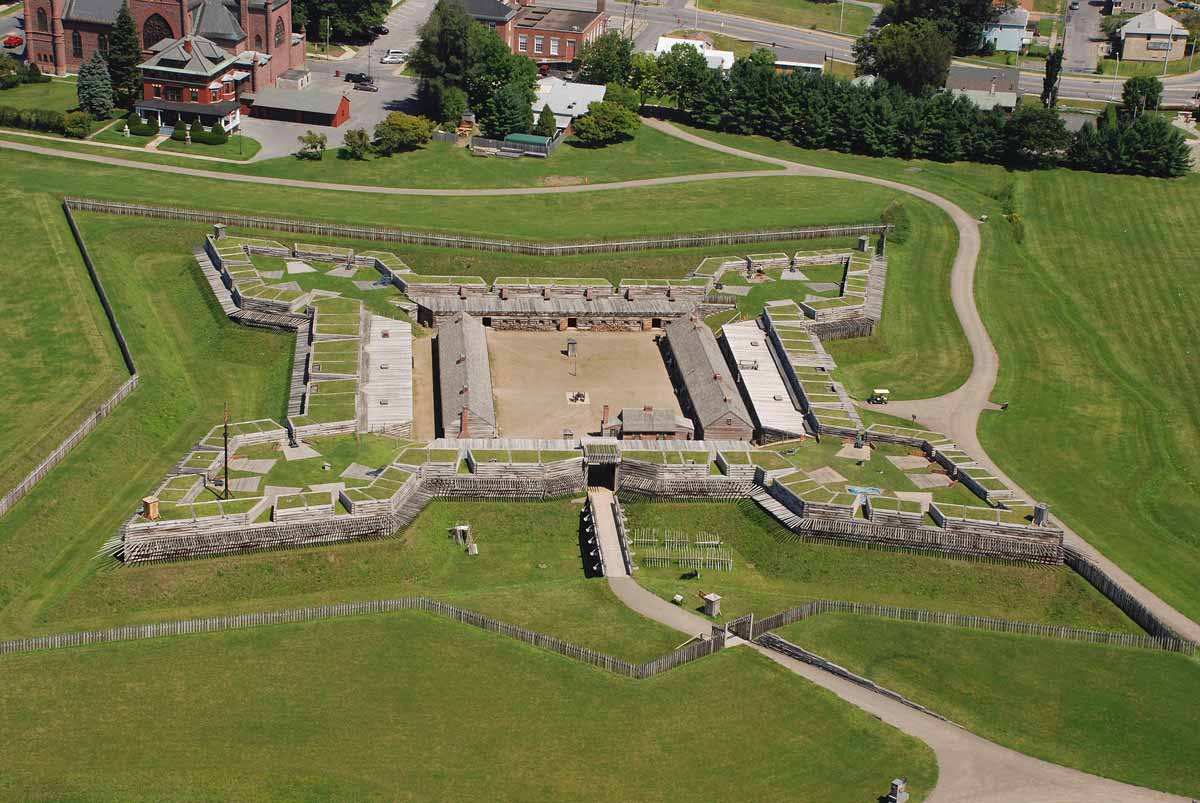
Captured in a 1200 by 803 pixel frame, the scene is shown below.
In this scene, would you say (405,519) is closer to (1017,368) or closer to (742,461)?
(742,461)

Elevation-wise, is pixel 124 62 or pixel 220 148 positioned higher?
pixel 124 62

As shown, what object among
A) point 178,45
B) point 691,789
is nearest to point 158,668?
point 691,789

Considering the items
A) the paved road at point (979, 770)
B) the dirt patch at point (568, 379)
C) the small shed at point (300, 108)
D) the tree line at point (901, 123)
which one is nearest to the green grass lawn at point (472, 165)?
the small shed at point (300, 108)

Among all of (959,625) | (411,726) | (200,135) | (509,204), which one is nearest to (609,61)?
(509,204)

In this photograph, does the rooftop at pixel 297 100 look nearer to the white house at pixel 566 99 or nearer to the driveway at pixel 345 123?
the driveway at pixel 345 123

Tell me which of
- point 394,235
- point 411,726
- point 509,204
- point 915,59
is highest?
point 915,59

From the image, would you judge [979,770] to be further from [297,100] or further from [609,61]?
[609,61]
